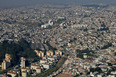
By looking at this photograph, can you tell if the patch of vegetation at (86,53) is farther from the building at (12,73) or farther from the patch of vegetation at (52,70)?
the building at (12,73)

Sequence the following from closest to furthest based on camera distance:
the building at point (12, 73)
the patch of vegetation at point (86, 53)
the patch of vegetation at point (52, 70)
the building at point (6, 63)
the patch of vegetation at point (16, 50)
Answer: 1. the building at point (12, 73)
2. the patch of vegetation at point (52, 70)
3. the building at point (6, 63)
4. the patch of vegetation at point (16, 50)
5. the patch of vegetation at point (86, 53)

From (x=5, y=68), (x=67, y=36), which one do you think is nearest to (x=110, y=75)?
(x=5, y=68)

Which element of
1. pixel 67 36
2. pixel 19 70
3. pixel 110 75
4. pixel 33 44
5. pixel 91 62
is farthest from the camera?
pixel 67 36

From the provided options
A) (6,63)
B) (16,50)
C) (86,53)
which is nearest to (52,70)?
(6,63)

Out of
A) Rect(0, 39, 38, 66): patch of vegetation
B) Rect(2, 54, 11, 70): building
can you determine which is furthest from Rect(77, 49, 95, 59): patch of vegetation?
Rect(2, 54, 11, 70): building

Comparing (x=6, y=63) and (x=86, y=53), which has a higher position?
(x=6, y=63)

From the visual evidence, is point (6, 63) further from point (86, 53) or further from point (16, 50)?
point (86, 53)

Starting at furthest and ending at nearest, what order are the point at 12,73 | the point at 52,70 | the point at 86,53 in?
the point at 86,53, the point at 52,70, the point at 12,73

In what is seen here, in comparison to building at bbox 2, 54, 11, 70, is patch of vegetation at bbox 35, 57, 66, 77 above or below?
below

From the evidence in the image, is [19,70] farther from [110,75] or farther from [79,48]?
[79,48]

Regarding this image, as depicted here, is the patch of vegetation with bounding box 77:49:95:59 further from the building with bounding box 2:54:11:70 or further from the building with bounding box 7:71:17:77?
the building with bounding box 7:71:17:77

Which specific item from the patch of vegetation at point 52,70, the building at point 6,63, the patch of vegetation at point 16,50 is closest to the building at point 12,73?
the building at point 6,63
